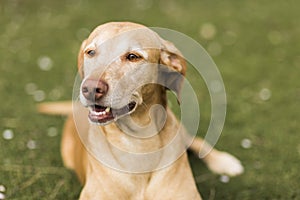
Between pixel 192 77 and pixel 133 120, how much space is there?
3.61 m

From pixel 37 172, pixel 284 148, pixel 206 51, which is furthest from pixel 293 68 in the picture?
pixel 37 172

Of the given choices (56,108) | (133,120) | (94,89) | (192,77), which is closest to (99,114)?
(94,89)

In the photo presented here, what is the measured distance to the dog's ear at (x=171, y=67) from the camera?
4254mm

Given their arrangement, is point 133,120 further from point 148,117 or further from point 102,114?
point 102,114

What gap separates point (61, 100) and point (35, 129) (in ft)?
→ 3.11

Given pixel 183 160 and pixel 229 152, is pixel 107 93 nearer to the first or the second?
pixel 183 160

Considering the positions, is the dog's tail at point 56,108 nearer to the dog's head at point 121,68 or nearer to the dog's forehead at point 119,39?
the dog's head at point 121,68

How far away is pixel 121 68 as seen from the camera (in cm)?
393

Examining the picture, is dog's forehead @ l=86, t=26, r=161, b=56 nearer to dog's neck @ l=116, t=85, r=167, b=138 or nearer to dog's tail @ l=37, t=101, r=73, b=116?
dog's neck @ l=116, t=85, r=167, b=138

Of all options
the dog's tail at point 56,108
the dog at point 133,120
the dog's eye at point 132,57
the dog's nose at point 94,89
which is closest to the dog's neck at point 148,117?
the dog at point 133,120

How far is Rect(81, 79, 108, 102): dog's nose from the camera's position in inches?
147

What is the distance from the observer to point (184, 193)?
433 cm

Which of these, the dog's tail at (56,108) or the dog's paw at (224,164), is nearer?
the dog's paw at (224,164)

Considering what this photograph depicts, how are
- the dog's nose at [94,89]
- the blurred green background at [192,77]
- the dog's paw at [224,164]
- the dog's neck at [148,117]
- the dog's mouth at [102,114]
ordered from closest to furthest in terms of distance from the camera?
the dog's nose at [94,89] → the dog's mouth at [102,114] → the dog's neck at [148,117] → the blurred green background at [192,77] → the dog's paw at [224,164]
